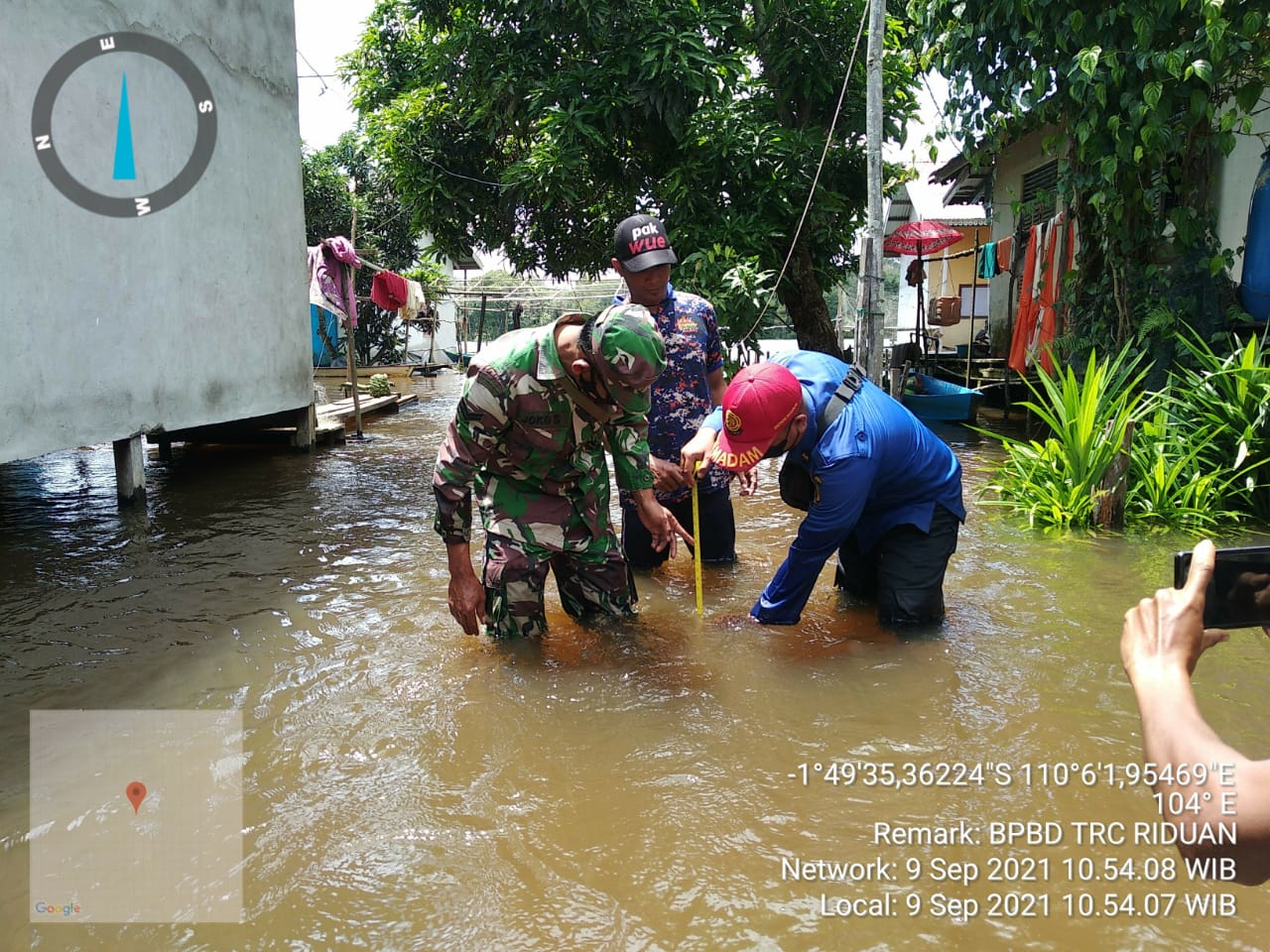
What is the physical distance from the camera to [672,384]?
449 cm

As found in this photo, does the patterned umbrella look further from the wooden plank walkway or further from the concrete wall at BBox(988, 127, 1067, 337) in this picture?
the wooden plank walkway

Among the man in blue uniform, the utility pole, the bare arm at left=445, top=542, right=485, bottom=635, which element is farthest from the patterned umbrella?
the bare arm at left=445, top=542, right=485, bottom=635

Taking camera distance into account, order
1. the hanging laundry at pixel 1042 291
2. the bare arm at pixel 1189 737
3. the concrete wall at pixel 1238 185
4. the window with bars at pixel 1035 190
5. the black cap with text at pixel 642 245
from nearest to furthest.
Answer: the bare arm at pixel 1189 737 → the black cap with text at pixel 642 245 → the concrete wall at pixel 1238 185 → the hanging laundry at pixel 1042 291 → the window with bars at pixel 1035 190

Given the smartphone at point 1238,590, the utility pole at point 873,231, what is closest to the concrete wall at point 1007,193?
the utility pole at point 873,231

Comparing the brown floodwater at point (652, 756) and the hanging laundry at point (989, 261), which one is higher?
the hanging laundry at point (989, 261)

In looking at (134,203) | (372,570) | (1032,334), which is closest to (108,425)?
(134,203)

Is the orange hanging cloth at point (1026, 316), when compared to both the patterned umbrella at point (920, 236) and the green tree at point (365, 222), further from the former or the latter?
the green tree at point (365, 222)

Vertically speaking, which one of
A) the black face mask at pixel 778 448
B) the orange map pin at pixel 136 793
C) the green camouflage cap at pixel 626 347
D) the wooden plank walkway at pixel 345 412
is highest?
the green camouflage cap at pixel 626 347

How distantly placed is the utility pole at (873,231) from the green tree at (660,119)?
161cm

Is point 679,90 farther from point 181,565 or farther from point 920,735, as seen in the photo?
point 920,735

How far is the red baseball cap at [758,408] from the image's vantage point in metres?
3.15

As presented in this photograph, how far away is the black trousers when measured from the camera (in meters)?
3.72
